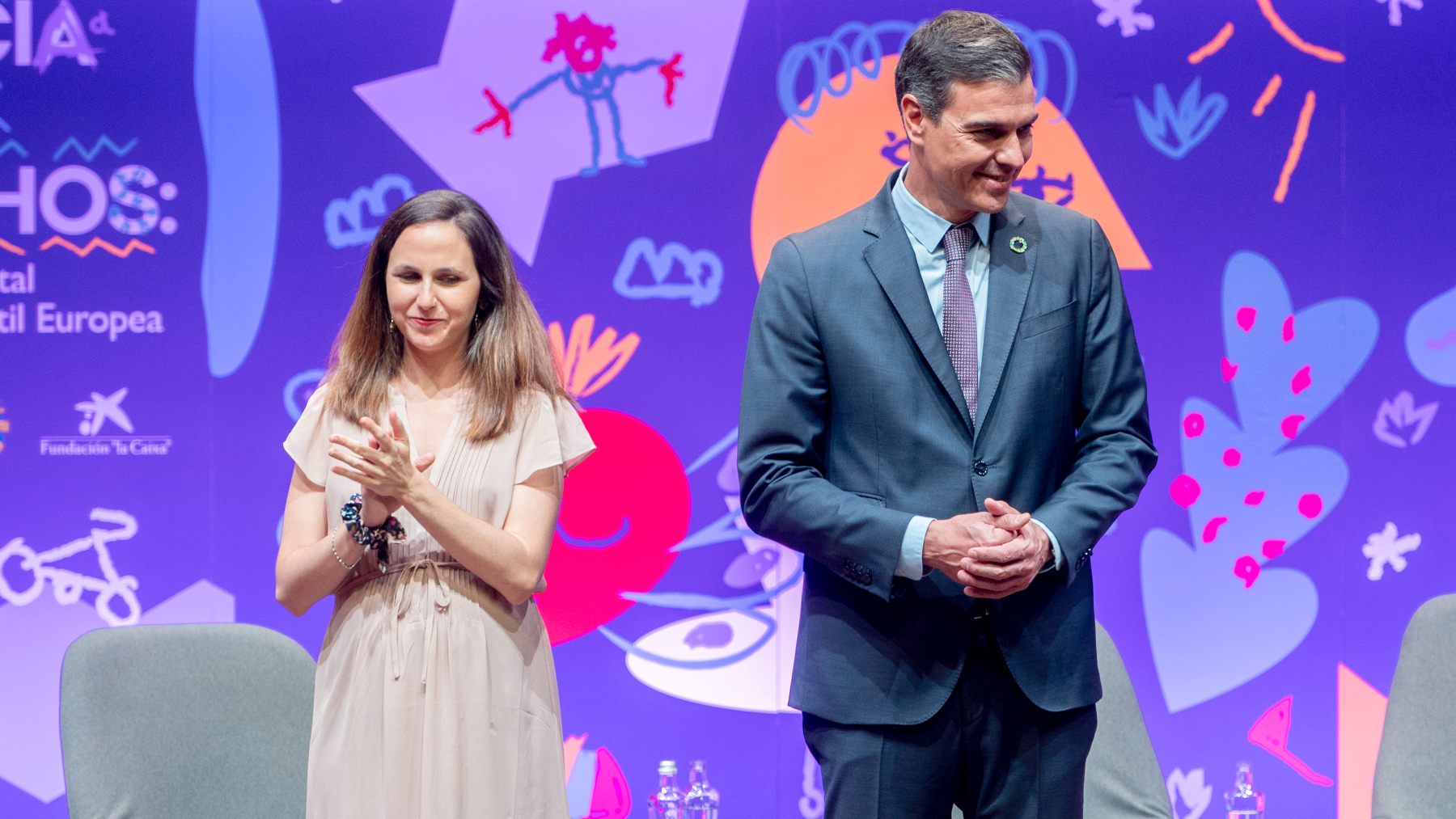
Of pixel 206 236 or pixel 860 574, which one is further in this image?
pixel 206 236

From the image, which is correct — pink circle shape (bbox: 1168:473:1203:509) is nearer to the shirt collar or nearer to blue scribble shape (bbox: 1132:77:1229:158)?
blue scribble shape (bbox: 1132:77:1229:158)

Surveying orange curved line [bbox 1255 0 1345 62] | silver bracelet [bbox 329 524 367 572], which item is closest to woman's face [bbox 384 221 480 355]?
silver bracelet [bbox 329 524 367 572]

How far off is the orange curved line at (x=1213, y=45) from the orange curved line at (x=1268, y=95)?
0.17 m

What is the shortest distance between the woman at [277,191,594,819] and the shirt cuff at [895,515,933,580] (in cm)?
71

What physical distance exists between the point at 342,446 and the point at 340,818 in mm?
625

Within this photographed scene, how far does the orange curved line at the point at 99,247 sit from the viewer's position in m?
3.61

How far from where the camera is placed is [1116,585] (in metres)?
3.78

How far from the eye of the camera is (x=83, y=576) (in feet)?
11.9

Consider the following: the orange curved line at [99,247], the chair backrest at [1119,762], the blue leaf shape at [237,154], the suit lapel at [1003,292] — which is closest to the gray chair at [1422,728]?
the chair backrest at [1119,762]

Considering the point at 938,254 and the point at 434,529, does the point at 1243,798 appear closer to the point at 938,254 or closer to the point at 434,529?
the point at 938,254

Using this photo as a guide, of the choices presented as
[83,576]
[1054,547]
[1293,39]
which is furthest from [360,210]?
[1293,39]

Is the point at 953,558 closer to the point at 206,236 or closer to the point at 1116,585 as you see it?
the point at 1116,585

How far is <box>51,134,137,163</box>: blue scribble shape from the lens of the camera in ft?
11.8

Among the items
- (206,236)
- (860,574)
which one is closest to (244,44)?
(206,236)
